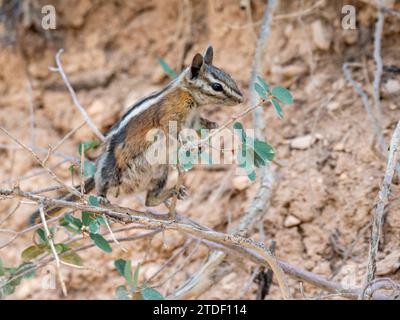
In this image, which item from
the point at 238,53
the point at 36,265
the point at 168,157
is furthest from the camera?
the point at 238,53

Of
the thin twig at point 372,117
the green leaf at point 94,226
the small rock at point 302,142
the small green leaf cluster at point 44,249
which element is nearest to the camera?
the green leaf at point 94,226

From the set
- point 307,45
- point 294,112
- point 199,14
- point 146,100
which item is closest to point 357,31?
point 307,45

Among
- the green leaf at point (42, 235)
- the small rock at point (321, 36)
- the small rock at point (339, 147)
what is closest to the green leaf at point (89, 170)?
the green leaf at point (42, 235)

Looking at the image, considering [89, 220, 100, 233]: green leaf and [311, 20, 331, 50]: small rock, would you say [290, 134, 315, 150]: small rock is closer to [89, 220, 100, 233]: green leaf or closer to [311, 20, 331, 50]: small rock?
[311, 20, 331, 50]: small rock

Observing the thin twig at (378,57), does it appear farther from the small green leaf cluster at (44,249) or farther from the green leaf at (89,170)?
the small green leaf cluster at (44,249)

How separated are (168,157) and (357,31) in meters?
1.77

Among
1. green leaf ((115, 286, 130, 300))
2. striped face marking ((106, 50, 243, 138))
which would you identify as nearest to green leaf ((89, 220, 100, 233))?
green leaf ((115, 286, 130, 300))

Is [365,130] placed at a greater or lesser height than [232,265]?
greater

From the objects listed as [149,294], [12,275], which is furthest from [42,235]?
[149,294]

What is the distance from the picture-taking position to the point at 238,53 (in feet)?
17.3

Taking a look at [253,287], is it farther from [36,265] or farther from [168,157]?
[36,265]

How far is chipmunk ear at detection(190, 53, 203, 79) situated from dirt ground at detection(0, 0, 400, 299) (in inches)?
37.8

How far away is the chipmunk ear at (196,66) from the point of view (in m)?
3.85

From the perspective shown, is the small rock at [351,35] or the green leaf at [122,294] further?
Answer: the small rock at [351,35]
